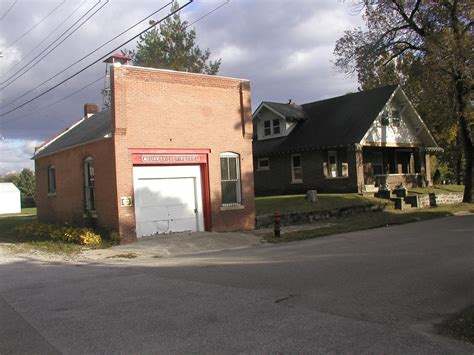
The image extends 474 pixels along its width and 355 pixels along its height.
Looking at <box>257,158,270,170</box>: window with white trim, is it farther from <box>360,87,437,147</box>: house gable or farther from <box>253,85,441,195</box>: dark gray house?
<box>360,87,437,147</box>: house gable

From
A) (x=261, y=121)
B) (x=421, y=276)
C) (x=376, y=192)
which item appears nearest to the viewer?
(x=421, y=276)

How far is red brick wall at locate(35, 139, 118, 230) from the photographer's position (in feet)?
57.4

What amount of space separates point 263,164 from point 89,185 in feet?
58.0

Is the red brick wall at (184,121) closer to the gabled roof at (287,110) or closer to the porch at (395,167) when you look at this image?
the porch at (395,167)

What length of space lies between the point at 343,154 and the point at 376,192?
3365mm

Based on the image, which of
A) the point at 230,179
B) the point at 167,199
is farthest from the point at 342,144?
the point at 167,199

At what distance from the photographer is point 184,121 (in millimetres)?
18484

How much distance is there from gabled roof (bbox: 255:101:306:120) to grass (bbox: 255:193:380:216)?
366 inches

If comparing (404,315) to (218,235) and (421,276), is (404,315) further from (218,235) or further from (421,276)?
(218,235)

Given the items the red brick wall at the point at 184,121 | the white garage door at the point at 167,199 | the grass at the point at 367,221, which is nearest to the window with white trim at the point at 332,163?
the grass at the point at 367,221

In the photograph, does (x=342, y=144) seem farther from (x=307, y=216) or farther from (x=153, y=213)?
(x=153, y=213)

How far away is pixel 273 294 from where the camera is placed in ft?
26.6

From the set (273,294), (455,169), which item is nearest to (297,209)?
(273,294)

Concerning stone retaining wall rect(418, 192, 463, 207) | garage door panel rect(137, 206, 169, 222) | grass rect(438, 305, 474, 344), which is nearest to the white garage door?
garage door panel rect(137, 206, 169, 222)
